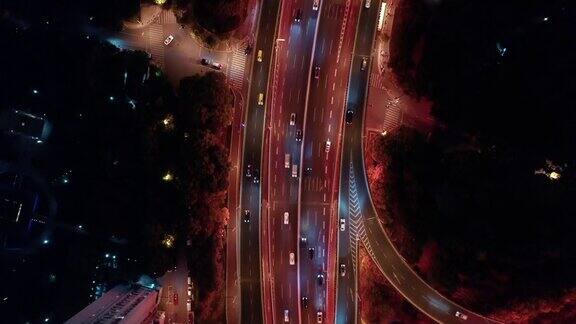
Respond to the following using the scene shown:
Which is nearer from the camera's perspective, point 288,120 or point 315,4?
point 315,4

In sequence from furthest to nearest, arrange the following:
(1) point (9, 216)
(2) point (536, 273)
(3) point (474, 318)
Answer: (1) point (9, 216) → (3) point (474, 318) → (2) point (536, 273)

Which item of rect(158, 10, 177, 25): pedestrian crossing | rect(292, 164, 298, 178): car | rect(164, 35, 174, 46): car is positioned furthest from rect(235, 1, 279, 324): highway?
rect(158, 10, 177, 25): pedestrian crossing

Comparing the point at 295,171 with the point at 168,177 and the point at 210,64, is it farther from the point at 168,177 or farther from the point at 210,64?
the point at 210,64

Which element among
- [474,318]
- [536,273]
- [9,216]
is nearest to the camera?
[536,273]

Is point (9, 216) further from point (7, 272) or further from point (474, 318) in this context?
point (474, 318)

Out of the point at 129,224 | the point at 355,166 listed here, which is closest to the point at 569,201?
the point at 355,166

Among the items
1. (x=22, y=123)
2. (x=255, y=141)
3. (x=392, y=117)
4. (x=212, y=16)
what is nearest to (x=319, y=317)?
(x=255, y=141)
